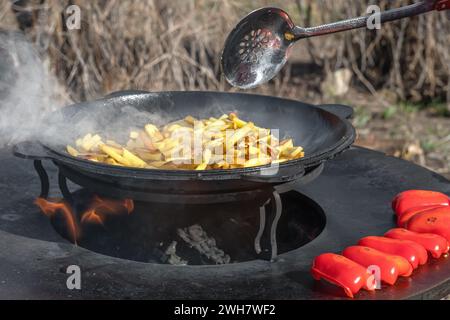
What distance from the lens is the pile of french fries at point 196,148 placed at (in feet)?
10.4

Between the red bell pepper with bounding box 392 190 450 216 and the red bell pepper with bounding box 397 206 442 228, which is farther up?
the red bell pepper with bounding box 392 190 450 216

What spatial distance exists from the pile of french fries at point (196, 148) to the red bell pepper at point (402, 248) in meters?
0.54

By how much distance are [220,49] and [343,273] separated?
533 centimetres

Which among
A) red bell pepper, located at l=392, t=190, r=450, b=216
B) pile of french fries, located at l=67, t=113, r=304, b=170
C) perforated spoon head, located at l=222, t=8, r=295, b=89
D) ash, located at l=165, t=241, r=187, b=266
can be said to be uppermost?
perforated spoon head, located at l=222, t=8, r=295, b=89

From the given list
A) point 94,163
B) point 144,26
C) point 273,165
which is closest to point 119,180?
point 94,163

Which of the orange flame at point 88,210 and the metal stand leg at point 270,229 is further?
the orange flame at point 88,210

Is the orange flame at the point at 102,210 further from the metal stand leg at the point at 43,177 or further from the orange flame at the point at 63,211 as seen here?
→ the metal stand leg at the point at 43,177

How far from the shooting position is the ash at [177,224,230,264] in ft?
11.4

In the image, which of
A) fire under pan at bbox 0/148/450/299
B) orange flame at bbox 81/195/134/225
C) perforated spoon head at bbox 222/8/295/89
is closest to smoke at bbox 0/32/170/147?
orange flame at bbox 81/195/134/225

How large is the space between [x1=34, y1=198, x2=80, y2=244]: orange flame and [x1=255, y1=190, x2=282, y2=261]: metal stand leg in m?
0.97

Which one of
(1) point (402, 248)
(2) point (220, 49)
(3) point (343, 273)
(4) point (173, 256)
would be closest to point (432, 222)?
(1) point (402, 248)

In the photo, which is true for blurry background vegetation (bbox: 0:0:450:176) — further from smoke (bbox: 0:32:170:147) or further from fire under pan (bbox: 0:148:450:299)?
fire under pan (bbox: 0:148:450:299)

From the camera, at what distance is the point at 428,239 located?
Answer: 3209 mm

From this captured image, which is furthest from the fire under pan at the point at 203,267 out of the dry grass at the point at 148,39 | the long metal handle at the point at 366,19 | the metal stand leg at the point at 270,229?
the dry grass at the point at 148,39
